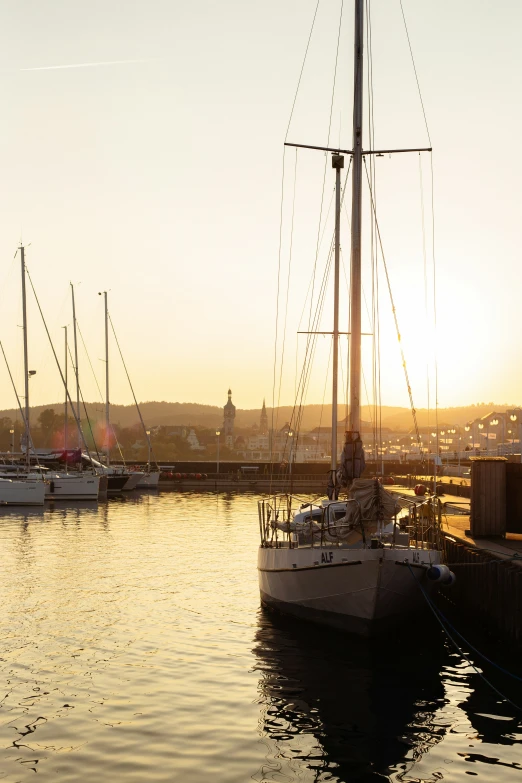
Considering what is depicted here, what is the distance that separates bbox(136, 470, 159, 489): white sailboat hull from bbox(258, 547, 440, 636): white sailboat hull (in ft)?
239

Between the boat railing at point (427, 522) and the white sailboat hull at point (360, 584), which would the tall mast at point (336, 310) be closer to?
the boat railing at point (427, 522)

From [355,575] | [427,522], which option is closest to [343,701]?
[355,575]

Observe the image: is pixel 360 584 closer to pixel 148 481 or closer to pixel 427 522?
pixel 427 522

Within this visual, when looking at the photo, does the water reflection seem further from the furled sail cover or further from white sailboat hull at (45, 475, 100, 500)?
white sailboat hull at (45, 475, 100, 500)

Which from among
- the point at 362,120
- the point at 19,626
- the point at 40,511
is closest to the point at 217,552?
the point at 19,626

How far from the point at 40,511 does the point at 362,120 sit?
44.4m

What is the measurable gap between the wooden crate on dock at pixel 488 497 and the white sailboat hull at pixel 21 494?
45.3 meters

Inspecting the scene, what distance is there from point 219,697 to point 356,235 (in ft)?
47.6

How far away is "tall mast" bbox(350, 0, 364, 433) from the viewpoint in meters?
25.8

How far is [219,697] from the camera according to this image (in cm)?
1742

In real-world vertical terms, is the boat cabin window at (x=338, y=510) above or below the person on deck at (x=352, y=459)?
below

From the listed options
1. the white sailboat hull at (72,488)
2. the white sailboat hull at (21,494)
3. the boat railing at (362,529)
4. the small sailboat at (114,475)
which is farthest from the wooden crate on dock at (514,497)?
the small sailboat at (114,475)

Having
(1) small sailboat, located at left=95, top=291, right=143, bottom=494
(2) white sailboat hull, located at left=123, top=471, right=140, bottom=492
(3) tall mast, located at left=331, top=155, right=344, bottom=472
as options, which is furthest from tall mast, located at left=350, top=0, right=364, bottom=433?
(2) white sailboat hull, located at left=123, top=471, right=140, bottom=492

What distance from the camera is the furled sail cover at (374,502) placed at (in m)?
22.1
